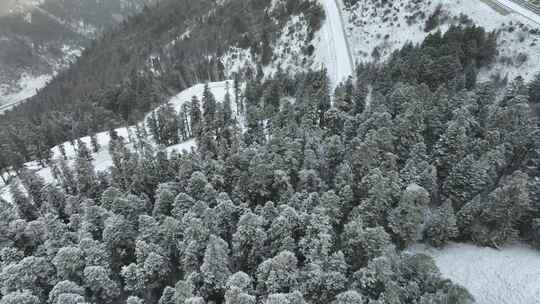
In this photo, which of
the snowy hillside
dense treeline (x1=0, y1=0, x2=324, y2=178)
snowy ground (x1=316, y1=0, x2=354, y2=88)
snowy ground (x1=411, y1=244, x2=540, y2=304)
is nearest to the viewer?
snowy ground (x1=411, y1=244, x2=540, y2=304)

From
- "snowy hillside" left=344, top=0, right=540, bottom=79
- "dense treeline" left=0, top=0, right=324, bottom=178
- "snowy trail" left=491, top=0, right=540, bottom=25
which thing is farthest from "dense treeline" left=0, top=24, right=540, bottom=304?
"dense treeline" left=0, top=0, right=324, bottom=178

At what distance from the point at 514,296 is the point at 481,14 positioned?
88836 mm

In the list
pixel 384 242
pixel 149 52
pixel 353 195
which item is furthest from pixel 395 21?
pixel 149 52

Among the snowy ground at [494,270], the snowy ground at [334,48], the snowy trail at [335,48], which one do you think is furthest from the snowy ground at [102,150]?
the snowy ground at [494,270]

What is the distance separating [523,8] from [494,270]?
90263 mm

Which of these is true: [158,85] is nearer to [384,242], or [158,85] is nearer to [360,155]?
[360,155]

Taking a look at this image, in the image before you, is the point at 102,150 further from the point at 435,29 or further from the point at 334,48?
the point at 435,29

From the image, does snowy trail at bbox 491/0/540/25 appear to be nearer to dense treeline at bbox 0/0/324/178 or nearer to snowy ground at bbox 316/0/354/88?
snowy ground at bbox 316/0/354/88

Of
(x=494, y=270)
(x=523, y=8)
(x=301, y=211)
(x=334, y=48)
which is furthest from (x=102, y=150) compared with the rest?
(x=523, y=8)

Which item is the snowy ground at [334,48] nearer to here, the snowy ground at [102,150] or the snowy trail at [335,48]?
the snowy trail at [335,48]

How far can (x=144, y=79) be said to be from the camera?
140875 millimetres

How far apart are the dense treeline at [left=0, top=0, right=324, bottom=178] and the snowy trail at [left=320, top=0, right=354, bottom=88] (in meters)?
5.48

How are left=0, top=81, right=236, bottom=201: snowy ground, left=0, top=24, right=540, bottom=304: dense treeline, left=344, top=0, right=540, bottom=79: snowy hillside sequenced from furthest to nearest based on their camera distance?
1. left=0, top=81, right=236, bottom=201: snowy ground
2. left=344, top=0, right=540, bottom=79: snowy hillside
3. left=0, top=24, right=540, bottom=304: dense treeline

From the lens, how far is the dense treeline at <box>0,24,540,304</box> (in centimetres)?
3859
